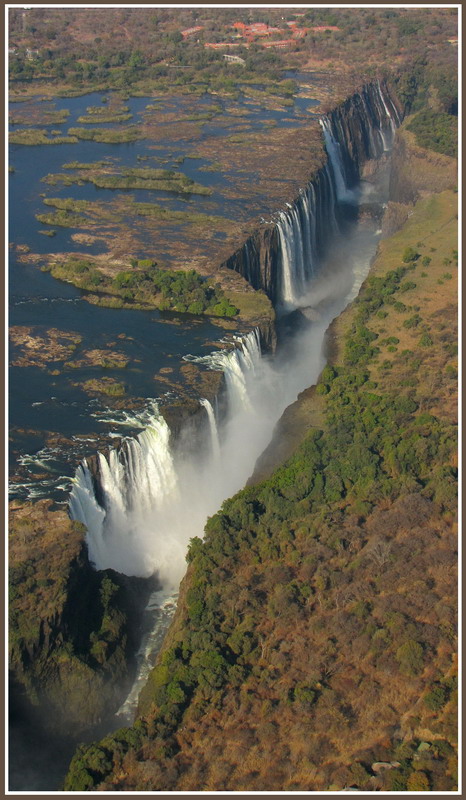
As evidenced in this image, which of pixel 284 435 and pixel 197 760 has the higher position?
pixel 284 435

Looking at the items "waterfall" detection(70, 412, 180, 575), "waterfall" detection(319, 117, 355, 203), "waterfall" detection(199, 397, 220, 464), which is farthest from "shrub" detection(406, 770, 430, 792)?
"waterfall" detection(319, 117, 355, 203)

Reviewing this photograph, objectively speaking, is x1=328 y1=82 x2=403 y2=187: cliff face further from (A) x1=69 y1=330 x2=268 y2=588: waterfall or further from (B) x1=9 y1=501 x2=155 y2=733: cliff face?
(B) x1=9 y1=501 x2=155 y2=733: cliff face

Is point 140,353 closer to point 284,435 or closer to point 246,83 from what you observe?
point 284,435

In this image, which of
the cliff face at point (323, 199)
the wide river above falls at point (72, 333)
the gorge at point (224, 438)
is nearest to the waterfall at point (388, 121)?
the cliff face at point (323, 199)

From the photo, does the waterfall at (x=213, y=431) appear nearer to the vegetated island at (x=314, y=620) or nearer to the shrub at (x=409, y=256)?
the vegetated island at (x=314, y=620)

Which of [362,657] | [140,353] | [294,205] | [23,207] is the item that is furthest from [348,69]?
[362,657]

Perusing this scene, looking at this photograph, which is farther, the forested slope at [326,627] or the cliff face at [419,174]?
the cliff face at [419,174]
